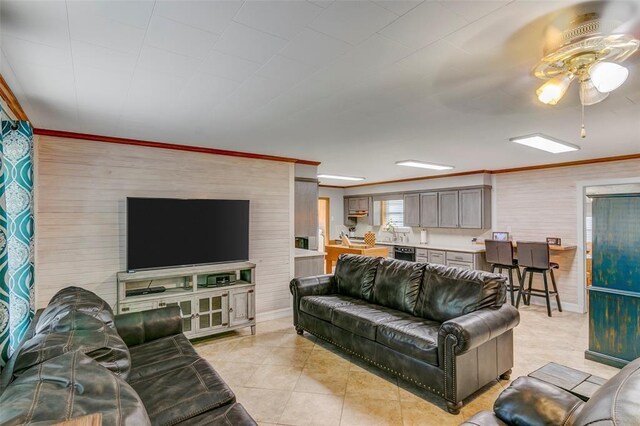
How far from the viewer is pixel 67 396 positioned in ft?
3.41

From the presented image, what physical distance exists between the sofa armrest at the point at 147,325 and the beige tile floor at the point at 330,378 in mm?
742

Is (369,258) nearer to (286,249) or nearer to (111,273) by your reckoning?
(286,249)

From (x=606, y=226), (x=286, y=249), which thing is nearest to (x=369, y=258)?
(x=286, y=249)

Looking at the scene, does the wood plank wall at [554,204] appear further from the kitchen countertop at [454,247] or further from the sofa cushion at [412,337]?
the sofa cushion at [412,337]

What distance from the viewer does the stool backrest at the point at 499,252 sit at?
17.2 ft

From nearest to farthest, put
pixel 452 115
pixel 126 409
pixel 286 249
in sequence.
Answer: pixel 126 409 < pixel 452 115 < pixel 286 249

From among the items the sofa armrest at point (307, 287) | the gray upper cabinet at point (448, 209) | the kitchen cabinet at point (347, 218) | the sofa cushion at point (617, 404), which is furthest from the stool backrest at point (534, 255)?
the kitchen cabinet at point (347, 218)

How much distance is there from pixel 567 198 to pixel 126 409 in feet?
20.7

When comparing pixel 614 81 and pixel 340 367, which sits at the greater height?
pixel 614 81

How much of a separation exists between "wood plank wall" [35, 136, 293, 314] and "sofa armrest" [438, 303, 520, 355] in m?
2.91

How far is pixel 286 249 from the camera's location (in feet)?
16.1

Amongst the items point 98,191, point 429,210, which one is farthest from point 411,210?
point 98,191

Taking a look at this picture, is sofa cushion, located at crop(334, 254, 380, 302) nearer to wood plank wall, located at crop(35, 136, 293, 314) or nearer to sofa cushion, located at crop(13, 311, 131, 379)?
wood plank wall, located at crop(35, 136, 293, 314)

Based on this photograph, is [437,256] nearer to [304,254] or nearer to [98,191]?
[304,254]
